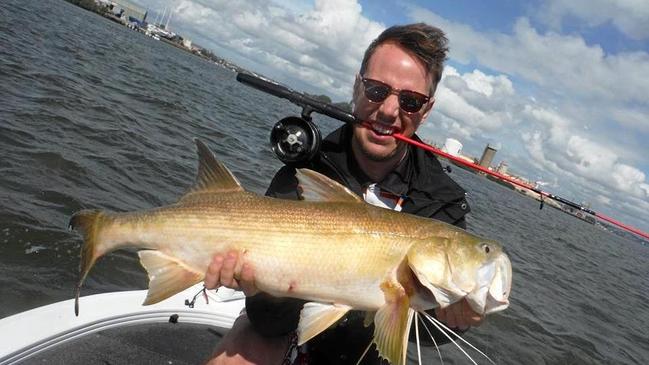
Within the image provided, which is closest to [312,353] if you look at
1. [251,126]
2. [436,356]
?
[436,356]

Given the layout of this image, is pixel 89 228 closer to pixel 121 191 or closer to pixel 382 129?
pixel 382 129

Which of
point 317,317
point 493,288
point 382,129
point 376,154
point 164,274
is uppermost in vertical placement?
point 382,129

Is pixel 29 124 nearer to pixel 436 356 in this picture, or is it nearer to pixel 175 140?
pixel 175 140

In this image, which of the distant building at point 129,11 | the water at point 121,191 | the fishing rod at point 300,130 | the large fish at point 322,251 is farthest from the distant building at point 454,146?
the distant building at point 129,11

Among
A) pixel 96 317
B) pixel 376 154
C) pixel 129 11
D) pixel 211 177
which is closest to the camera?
pixel 211 177

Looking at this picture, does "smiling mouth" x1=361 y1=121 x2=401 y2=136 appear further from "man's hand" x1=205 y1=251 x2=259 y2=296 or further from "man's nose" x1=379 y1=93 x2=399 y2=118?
"man's hand" x1=205 y1=251 x2=259 y2=296

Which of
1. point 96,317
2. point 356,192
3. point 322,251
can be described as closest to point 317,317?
point 322,251

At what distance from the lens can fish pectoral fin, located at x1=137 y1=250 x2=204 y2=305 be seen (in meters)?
3.08

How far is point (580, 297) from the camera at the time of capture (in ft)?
50.7

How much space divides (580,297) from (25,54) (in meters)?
21.5

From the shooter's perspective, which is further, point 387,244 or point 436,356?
point 436,356

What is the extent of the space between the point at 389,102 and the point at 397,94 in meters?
0.09

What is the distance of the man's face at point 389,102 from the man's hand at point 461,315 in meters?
1.39

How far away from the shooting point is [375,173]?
411 cm
